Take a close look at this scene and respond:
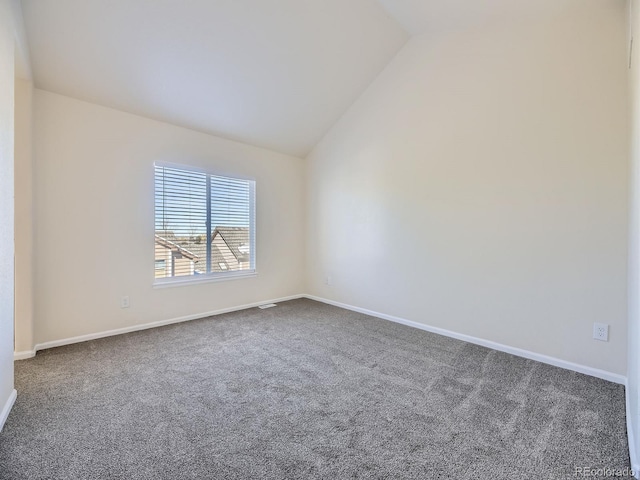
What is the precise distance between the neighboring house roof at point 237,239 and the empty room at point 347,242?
0.28 ft

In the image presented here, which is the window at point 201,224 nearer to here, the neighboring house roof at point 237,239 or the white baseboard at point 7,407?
the neighboring house roof at point 237,239

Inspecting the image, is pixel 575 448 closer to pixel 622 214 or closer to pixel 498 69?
pixel 622 214

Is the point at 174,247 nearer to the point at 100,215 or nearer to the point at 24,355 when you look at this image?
the point at 100,215

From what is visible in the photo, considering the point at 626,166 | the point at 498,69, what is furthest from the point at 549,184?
the point at 498,69

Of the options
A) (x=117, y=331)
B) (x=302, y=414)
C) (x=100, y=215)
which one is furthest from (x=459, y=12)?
(x=117, y=331)

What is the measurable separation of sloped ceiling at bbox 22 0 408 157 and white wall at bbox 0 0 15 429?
0.68 metres

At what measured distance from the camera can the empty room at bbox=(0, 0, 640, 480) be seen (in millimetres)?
1636

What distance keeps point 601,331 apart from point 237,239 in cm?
396

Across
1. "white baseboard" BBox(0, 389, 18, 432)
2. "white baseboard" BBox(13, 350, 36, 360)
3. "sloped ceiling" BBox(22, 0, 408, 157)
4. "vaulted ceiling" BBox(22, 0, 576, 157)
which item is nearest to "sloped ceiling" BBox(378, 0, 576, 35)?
"vaulted ceiling" BBox(22, 0, 576, 157)

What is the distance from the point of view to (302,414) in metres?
1.84

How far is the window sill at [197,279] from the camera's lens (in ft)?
11.6

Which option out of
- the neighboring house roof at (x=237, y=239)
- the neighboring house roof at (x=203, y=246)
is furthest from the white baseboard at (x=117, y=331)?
the neighboring house roof at (x=237, y=239)

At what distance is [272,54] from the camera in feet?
9.92

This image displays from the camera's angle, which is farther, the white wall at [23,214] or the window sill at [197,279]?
the window sill at [197,279]
